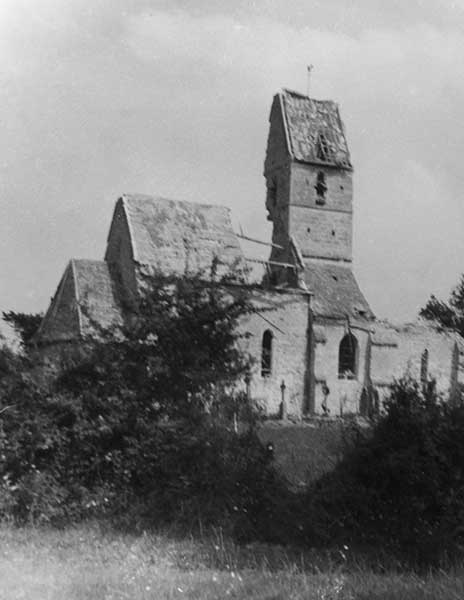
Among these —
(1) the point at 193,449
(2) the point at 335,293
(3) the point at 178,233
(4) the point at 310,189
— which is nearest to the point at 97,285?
(3) the point at 178,233

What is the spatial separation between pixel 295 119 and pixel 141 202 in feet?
39.5

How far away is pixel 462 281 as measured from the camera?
66.6 meters

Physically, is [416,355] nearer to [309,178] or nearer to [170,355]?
[309,178]

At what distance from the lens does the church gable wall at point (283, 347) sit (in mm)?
41844

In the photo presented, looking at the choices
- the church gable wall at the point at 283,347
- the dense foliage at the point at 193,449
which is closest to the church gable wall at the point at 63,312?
the church gable wall at the point at 283,347

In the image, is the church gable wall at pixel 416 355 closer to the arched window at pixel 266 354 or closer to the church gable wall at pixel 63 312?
the arched window at pixel 266 354

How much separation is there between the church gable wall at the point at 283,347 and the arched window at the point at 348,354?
83.2 inches

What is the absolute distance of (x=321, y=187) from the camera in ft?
165

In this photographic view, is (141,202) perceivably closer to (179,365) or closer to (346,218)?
(346,218)

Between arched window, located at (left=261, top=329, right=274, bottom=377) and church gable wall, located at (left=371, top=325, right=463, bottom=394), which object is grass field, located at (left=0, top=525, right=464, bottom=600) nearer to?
arched window, located at (left=261, top=329, right=274, bottom=377)

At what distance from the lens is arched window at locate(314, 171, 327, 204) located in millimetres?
49938

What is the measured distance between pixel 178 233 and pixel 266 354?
6460 mm

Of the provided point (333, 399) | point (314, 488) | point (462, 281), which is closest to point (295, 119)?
point (333, 399)

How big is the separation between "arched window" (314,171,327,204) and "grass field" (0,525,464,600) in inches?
1483
